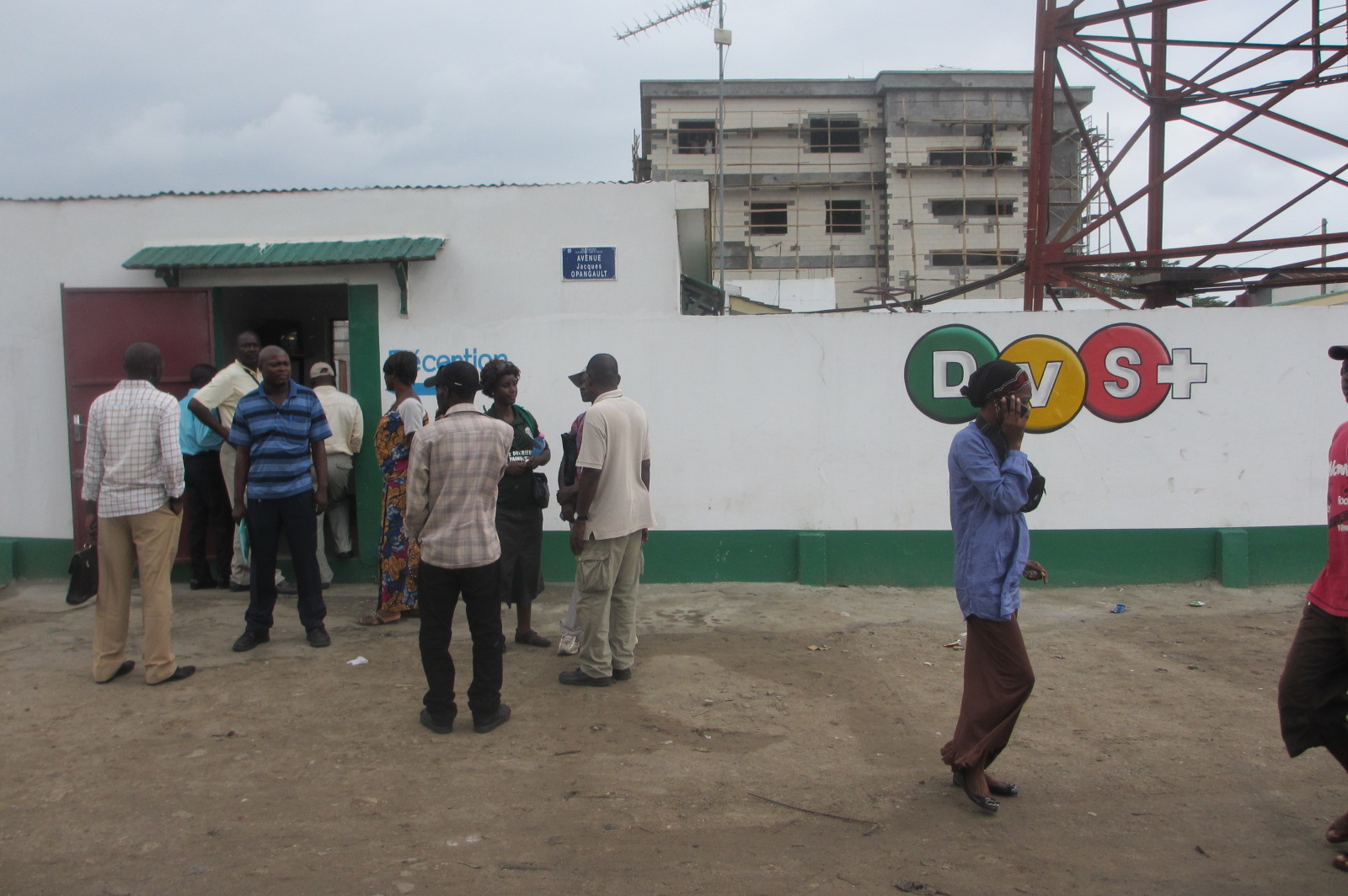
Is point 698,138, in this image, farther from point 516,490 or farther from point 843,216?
point 516,490

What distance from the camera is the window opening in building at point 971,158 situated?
42500mm

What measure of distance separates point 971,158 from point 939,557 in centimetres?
4120

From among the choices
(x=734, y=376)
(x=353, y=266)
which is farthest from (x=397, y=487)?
(x=734, y=376)

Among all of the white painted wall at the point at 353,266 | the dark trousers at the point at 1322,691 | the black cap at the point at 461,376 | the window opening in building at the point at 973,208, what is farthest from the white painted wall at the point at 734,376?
the window opening in building at the point at 973,208

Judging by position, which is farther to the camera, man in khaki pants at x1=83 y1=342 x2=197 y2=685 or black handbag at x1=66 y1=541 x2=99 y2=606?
black handbag at x1=66 y1=541 x2=99 y2=606

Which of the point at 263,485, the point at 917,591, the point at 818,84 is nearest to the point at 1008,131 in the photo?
the point at 818,84

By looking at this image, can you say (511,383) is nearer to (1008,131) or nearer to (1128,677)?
(1128,677)

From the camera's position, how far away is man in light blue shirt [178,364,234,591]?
634cm

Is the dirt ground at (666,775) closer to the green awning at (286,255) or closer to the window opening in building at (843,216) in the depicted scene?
the green awning at (286,255)

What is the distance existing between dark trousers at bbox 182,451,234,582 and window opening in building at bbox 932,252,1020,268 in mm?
40690

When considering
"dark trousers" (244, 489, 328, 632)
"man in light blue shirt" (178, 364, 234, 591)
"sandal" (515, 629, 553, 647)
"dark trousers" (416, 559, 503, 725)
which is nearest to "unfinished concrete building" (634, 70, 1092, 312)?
"man in light blue shirt" (178, 364, 234, 591)

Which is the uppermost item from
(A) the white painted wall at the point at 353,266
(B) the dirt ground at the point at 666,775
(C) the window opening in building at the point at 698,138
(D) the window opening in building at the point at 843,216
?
(C) the window opening in building at the point at 698,138

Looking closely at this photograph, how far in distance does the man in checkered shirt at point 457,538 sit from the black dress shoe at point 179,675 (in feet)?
5.10

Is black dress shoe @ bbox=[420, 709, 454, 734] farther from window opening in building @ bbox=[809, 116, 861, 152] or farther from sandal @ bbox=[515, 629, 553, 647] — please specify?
window opening in building @ bbox=[809, 116, 861, 152]
